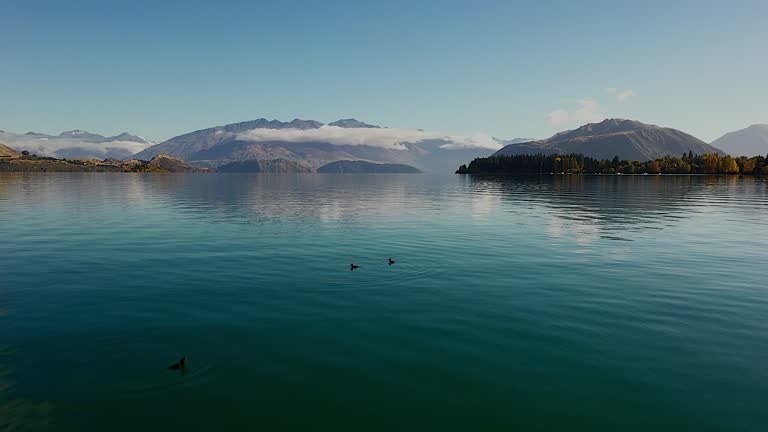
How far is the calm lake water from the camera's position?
16.0m

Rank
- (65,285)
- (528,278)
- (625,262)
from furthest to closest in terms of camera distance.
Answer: (625,262) < (528,278) < (65,285)

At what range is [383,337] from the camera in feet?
74.3

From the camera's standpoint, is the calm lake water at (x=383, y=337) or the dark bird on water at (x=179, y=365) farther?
the dark bird on water at (x=179, y=365)

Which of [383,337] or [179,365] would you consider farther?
[383,337]

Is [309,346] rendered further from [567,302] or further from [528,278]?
[528,278]

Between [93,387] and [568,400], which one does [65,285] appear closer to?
[93,387]

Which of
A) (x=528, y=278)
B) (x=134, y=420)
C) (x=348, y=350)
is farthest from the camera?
(x=528, y=278)

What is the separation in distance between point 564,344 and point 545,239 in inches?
1324

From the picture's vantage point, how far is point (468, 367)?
19266mm

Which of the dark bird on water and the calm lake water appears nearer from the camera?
the calm lake water

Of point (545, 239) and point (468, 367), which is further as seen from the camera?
point (545, 239)

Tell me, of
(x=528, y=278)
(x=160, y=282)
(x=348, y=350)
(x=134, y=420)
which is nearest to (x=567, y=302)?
(x=528, y=278)

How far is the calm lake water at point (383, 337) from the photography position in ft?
52.6

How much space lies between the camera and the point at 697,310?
89.8 ft
